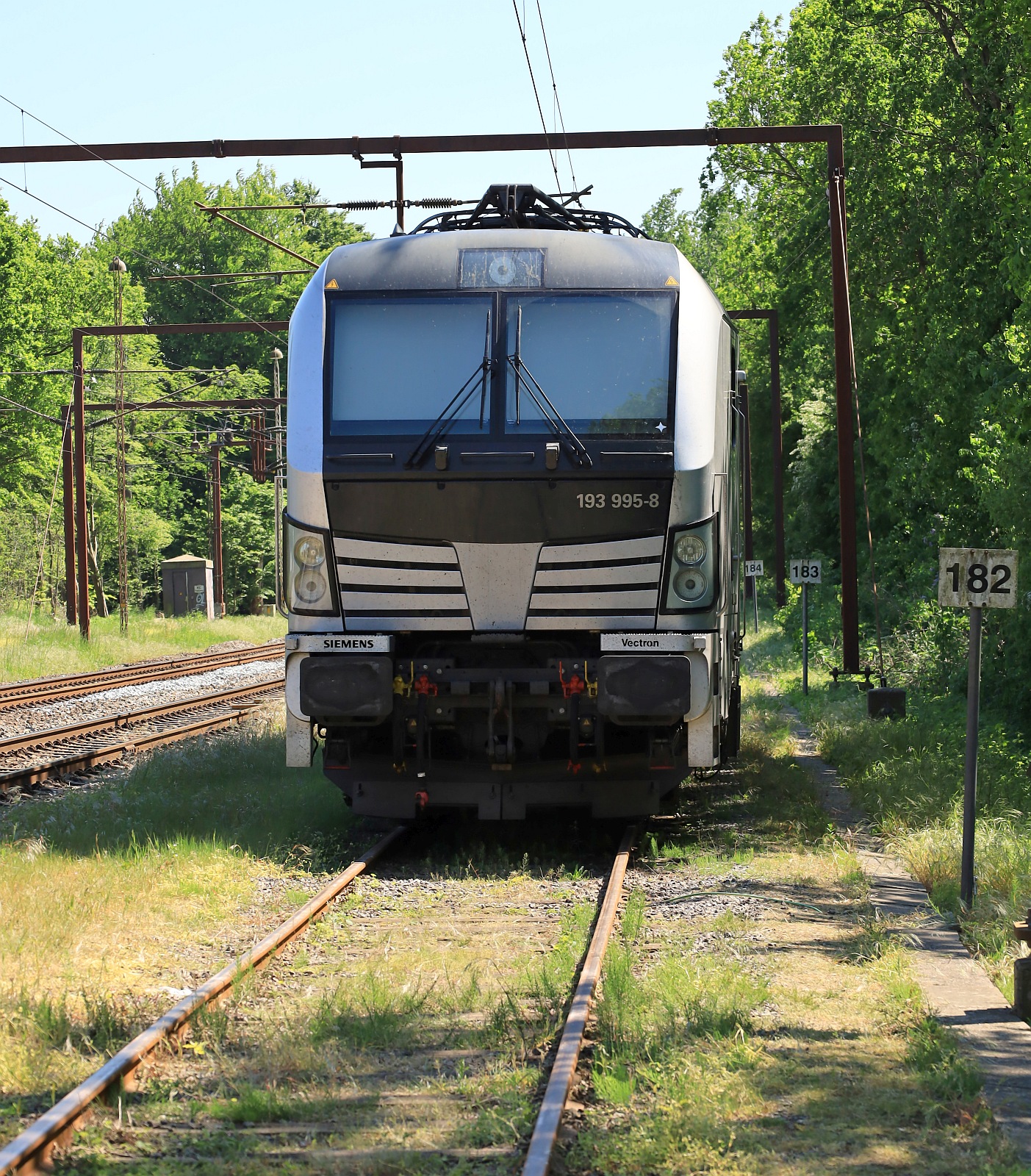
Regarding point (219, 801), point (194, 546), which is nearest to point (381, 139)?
point (219, 801)

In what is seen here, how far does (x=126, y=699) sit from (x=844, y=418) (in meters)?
11.4

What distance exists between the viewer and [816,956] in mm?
7125

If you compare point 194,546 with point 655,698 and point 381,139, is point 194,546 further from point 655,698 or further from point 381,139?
point 655,698

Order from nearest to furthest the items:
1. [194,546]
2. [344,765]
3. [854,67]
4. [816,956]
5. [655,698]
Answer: [816,956], [655,698], [344,765], [854,67], [194,546]

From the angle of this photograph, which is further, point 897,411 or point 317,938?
point 897,411

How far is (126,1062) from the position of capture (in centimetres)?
511

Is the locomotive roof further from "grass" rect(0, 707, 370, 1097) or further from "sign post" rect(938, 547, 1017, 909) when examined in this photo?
"grass" rect(0, 707, 370, 1097)

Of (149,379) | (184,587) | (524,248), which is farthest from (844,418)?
(149,379)

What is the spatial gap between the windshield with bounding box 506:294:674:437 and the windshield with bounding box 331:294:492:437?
265 mm

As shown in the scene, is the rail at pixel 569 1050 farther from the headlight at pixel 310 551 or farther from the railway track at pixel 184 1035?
the headlight at pixel 310 551

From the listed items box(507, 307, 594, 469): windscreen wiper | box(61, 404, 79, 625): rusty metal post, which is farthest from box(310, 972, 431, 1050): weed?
box(61, 404, 79, 625): rusty metal post

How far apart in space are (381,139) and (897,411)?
1377 centimetres

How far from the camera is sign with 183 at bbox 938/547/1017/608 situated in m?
8.27

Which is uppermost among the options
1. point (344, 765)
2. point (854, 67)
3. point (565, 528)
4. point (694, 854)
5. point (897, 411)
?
point (854, 67)
